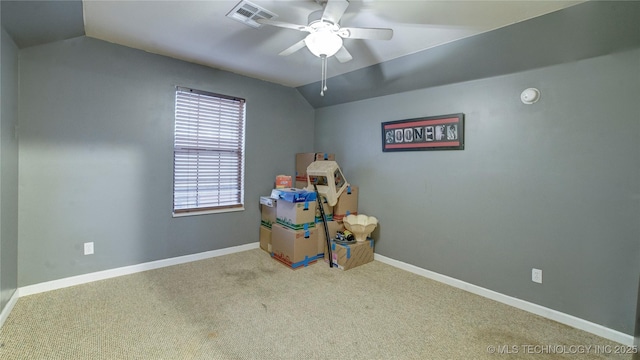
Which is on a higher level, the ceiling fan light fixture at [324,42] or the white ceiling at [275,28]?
the white ceiling at [275,28]

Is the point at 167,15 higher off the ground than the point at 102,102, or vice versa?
the point at 167,15

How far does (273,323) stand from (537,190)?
2.54 metres

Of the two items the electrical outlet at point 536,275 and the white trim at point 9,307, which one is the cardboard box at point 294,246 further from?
the white trim at point 9,307

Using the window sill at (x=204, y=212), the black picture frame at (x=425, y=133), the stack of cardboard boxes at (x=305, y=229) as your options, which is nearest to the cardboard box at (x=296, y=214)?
the stack of cardboard boxes at (x=305, y=229)

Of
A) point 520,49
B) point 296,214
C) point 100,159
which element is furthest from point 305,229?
point 520,49

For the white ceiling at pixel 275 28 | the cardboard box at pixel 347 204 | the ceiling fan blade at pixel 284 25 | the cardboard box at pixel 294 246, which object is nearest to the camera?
the ceiling fan blade at pixel 284 25

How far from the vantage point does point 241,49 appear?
9.31ft

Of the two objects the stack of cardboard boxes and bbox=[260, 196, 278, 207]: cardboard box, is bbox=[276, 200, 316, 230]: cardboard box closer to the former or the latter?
the stack of cardboard boxes

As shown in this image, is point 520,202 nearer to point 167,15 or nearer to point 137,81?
point 167,15

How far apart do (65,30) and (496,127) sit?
4015 mm

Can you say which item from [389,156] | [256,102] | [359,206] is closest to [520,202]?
[389,156]

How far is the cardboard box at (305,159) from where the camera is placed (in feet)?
13.2

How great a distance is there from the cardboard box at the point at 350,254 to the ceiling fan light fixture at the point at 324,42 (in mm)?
2190

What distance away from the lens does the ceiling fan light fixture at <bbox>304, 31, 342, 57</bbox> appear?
1.87m
